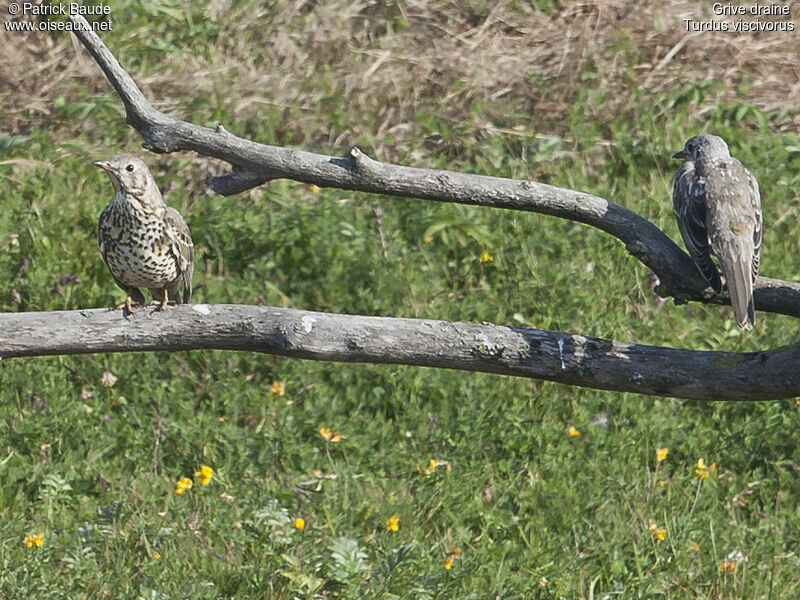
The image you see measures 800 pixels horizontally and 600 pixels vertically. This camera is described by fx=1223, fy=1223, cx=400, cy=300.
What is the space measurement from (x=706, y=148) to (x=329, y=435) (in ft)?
7.45

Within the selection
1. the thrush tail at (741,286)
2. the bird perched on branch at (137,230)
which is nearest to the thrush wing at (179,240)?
the bird perched on branch at (137,230)

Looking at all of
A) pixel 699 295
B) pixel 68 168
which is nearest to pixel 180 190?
pixel 68 168

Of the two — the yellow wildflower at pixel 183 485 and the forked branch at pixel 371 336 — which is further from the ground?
the forked branch at pixel 371 336

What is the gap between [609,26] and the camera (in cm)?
960

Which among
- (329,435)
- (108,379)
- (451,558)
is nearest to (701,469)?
(451,558)

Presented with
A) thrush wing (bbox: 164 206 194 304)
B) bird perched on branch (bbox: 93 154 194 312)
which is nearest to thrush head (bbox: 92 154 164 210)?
bird perched on branch (bbox: 93 154 194 312)

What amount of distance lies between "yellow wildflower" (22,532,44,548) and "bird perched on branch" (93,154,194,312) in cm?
107

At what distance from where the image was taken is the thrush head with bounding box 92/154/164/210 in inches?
207

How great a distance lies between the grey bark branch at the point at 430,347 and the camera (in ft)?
12.3

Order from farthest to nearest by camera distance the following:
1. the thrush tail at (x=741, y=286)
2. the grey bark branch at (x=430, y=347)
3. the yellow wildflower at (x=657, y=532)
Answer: the yellow wildflower at (x=657, y=532)
the thrush tail at (x=741, y=286)
the grey bark branch at (x=430, y=347)

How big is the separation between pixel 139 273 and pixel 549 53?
194 inches

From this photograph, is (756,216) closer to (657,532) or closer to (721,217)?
(721,217)

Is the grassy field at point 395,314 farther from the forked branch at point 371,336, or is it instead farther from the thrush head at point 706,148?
the thrush head at point 706,148

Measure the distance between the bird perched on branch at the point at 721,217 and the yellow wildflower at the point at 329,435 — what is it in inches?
79.5
